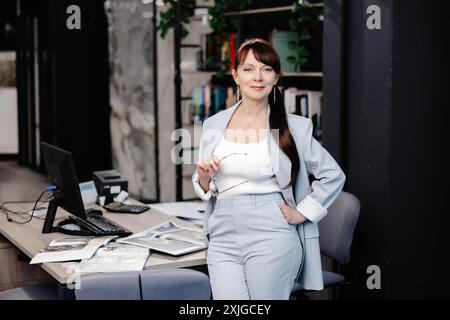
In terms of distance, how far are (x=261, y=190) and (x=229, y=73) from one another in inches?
140

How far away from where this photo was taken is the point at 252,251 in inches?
102

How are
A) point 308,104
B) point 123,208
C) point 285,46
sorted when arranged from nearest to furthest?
point 123,208, point 308,104, point 285,46

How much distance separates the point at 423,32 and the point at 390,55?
24 cm

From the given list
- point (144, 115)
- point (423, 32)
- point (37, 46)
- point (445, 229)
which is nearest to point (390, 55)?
point (423, 32)

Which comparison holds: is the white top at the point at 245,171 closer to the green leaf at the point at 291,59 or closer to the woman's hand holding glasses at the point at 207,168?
the woman's hand holding glasses at the point at 207,168

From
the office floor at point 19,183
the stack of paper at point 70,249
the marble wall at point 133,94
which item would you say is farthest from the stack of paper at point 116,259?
the office floor at point 19,183

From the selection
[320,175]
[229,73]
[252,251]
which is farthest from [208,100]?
[252,251]

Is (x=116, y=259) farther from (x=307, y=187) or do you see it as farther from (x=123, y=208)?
(x=123, y=208)

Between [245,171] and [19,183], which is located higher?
[245,171]

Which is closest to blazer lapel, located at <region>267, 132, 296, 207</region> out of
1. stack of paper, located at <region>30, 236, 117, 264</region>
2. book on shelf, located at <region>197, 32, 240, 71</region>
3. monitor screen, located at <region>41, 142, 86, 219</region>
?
stack of paper, located at <region>30, 236, 117, 264</region>

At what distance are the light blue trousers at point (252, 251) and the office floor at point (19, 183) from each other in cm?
522

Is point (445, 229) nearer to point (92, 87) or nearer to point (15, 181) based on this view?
point (92, 87)

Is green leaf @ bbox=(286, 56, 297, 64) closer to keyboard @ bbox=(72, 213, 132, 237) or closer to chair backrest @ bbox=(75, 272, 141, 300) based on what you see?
keyboard @ bbox=(72, 213, 132, 237)

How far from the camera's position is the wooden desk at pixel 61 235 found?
8.95 ft
